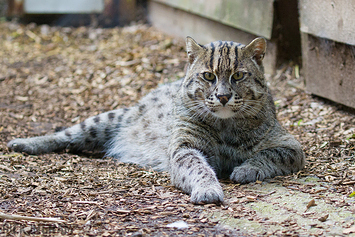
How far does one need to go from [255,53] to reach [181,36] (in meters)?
6.21

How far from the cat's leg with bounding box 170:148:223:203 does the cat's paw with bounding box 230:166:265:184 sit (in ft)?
1.04

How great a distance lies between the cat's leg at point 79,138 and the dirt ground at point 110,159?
0.71 feet

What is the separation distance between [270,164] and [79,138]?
3340 millimetres

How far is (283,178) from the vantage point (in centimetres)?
507

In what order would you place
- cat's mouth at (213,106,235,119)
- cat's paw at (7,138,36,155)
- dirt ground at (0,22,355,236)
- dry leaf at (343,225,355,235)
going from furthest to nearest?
cat's paw at (7,138,36,155) < cat's mouth at (213,106,235,119) < dirt ground at (0,22,355,236) < dry leaf at (343,225,355,235)

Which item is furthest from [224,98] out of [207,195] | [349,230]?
[349,230]

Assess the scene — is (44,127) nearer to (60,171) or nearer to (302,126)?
(60,171)

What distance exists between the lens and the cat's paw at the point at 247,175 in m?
4.93

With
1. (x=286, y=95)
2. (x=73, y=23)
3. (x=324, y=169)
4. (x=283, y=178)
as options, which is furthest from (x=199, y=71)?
(x=73, y=23)

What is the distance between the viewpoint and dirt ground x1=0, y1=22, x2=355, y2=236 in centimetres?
398

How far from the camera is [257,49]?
538 cm

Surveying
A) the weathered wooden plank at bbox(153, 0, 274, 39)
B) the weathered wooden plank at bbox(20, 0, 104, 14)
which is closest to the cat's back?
the weathered wooden plank at bbox(153, 0, 274, 39)

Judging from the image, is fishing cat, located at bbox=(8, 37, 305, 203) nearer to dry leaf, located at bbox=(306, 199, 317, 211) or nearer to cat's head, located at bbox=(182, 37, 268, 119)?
cat's head, located at bbox=(182, 37, 268, 119)

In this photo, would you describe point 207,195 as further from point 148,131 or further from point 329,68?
point 329,68
